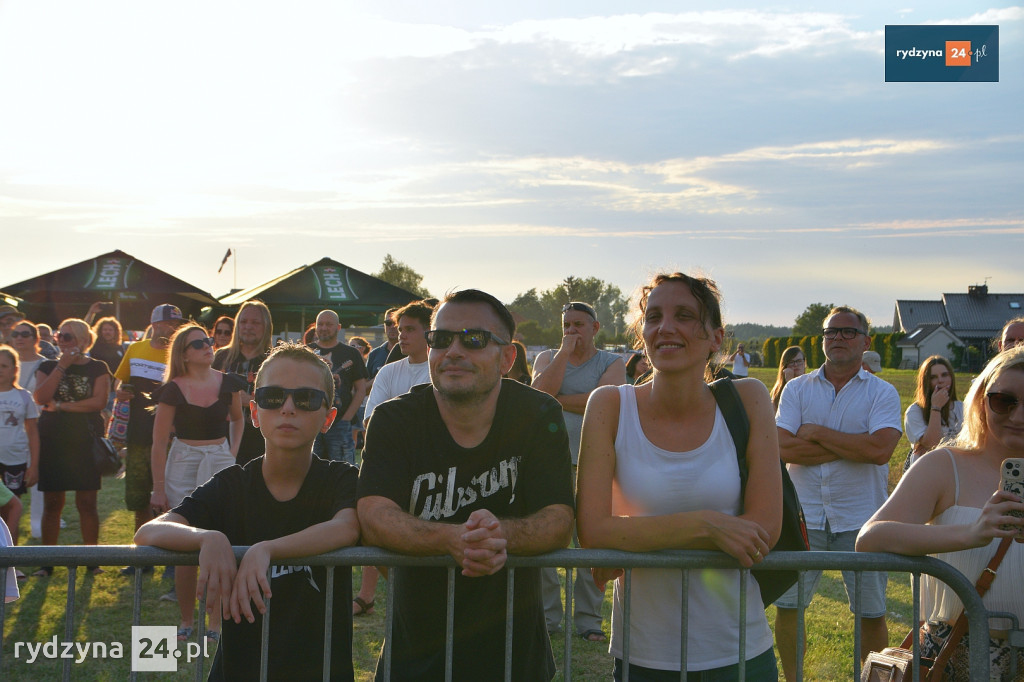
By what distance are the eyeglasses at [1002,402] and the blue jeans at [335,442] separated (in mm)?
5788

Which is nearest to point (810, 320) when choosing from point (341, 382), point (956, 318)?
point (956, 318)

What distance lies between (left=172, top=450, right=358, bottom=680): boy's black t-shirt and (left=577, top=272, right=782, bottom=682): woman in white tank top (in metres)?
0.85

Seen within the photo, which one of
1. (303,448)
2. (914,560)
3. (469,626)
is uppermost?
(303,448)

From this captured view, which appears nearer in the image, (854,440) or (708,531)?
(708,531)

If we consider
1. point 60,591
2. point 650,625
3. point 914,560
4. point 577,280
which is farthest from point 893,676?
point 577,280

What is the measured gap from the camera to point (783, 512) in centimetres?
262

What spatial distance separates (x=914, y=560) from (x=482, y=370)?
58.5 inches

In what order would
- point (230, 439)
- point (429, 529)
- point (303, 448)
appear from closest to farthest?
point (429, 529) < point (303, 448) < point (230, 439)

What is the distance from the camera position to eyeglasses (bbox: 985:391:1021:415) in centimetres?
246

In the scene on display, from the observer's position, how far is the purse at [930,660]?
240 centimetres

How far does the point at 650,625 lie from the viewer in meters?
2.59

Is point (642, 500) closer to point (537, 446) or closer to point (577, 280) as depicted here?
point (537, 446)

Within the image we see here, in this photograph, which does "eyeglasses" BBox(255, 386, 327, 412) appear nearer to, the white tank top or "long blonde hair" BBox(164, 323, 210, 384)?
the white tank top

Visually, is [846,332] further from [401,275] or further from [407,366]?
[401,275]
